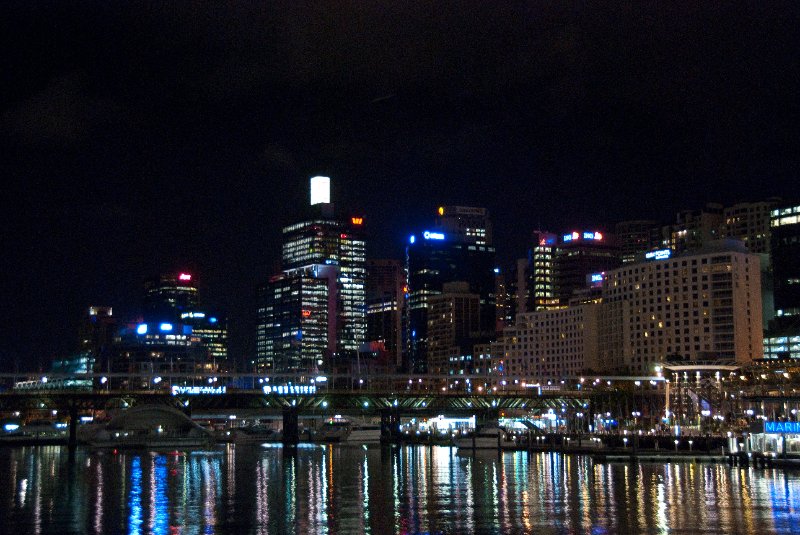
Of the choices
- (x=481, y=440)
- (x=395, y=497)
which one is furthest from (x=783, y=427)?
(x=481, y=440)

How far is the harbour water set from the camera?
253ft

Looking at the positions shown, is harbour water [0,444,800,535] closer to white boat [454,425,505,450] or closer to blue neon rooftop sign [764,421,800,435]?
blue neon rooftop sign [764,421,800,435]

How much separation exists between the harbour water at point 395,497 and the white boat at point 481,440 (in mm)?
33288

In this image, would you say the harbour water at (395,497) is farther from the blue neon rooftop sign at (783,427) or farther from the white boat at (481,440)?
the white boat at (481,440)

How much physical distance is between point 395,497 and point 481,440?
90045 millimetres

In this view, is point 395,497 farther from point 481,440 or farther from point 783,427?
point 481,440

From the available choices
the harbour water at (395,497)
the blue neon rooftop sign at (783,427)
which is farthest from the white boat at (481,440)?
the blue neon rooftop sign at (783,427)

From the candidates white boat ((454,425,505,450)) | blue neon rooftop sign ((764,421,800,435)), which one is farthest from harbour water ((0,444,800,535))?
white boat ((454,425,505,450))

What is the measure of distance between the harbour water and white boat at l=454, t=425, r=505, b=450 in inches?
1311

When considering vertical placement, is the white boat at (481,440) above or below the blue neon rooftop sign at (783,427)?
below

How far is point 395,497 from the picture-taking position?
96438mm

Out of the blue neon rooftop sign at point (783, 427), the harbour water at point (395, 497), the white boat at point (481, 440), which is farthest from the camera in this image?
the white boat at point (481, 440)

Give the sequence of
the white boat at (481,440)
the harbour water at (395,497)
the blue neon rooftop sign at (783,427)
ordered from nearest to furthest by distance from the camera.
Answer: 1. the harbour water at (395,497)
2. the blue neon rooftop sign at (783,427)
3. the white boat at (481,440)

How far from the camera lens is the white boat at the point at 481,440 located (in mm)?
184625
